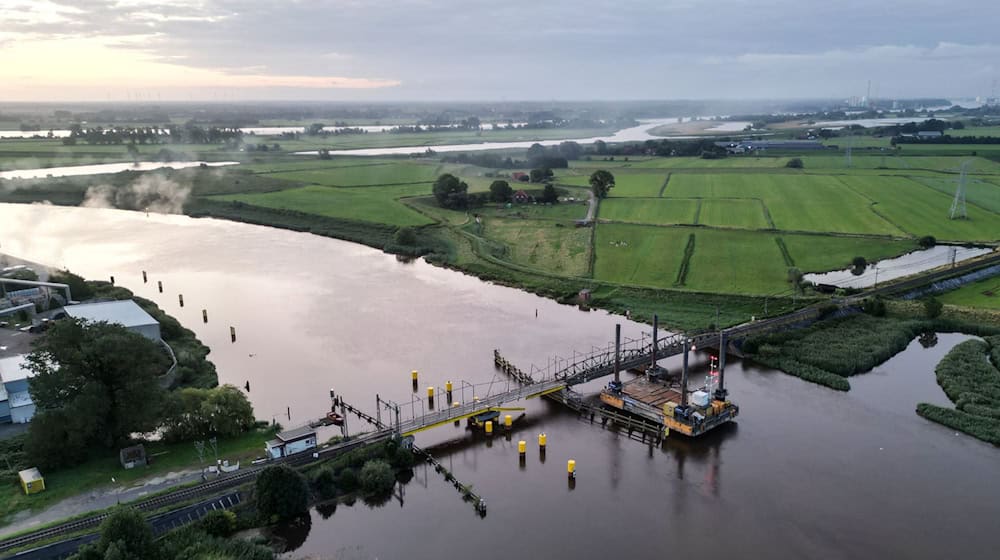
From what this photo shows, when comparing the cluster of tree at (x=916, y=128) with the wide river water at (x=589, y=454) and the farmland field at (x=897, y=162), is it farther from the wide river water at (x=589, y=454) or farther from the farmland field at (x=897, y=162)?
the wide river water at (x=589, y=454)

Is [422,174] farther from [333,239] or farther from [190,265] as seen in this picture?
[190,265]

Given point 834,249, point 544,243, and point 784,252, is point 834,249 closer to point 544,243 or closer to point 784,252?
point 784,252

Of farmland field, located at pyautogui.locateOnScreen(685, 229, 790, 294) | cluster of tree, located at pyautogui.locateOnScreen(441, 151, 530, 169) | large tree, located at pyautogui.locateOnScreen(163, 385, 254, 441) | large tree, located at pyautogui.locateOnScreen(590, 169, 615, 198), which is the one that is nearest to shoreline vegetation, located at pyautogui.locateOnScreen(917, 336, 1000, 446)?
farmland field, located at pyautogui.locateOnScreen(685, 229, 790, 294)

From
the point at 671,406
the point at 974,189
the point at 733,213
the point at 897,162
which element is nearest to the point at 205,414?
the point at 671,406

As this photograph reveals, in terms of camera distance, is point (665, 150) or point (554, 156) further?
point (665, 150)

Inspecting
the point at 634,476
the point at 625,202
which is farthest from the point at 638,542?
the point at 625,202

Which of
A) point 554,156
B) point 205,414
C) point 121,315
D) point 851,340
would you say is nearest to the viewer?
point 205,414

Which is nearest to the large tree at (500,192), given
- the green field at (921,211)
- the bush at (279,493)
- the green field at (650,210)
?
the green field at (650,210)

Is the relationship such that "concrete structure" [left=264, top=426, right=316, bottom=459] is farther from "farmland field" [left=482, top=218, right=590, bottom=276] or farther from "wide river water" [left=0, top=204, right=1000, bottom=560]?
"farmland field" [left=482, top=218, right=590, bottom=276]
